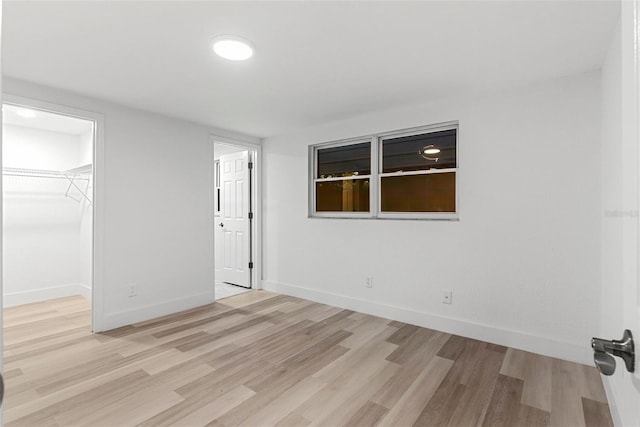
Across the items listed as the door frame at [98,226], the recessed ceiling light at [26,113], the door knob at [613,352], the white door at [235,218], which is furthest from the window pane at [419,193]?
the recessed ceiling light at [26,113]

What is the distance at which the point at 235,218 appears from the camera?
517cm

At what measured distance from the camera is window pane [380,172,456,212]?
3385 millimetres

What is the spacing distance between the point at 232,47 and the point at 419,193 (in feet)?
7.54

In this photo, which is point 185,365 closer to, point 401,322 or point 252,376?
point 252,376

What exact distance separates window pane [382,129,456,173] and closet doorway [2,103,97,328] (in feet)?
11.5

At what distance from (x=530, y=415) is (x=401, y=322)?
160 cm

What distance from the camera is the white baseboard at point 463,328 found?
8.79 ft

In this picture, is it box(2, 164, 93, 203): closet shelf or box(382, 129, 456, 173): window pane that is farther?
box(2, 164, 93, 203): closet shelf

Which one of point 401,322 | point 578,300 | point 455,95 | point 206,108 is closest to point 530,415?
point 578,300

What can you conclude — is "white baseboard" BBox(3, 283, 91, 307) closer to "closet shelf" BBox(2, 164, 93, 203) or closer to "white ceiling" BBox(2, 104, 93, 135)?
"closet shelf" BBox(2, 164, 93, 203)

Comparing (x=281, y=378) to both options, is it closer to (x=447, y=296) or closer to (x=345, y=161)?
(x=447, y=296)

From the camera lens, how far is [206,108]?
3535mm

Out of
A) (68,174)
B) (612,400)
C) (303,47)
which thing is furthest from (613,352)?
(68,174)

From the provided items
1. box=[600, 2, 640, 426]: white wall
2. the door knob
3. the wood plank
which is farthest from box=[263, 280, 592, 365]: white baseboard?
the door knob
